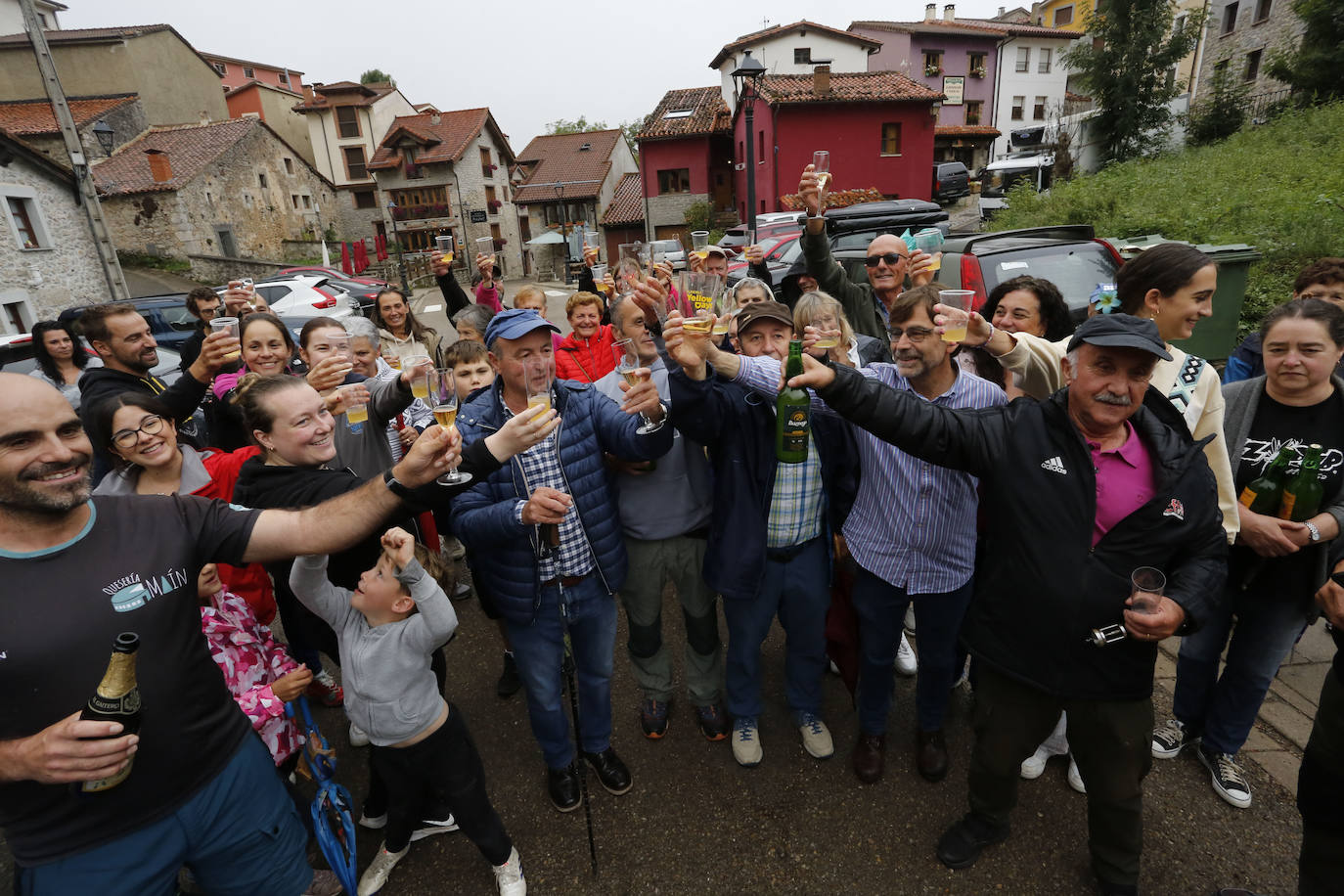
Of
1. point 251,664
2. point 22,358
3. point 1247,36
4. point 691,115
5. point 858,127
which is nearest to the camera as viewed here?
point 251,664

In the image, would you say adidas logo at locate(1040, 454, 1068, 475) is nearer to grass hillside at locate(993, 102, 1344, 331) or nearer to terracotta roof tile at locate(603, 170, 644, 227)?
grass hillside at locate(993, 102, 1344, 331)

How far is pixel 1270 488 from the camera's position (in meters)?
2.78

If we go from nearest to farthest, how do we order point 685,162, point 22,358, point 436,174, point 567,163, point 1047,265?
point 1047,265 → point 22,358 → point 685,162 → point 436,174 → point 567,163

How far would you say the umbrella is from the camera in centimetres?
248

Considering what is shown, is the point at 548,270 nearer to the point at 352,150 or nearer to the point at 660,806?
the point at 352,150

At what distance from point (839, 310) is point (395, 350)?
251 centimetres

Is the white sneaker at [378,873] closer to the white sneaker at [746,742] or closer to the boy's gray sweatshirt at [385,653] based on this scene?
the boy's gray sweatshirt at [385,653]

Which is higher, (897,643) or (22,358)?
(22,358)

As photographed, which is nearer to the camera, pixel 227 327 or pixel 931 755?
pixel 931 755

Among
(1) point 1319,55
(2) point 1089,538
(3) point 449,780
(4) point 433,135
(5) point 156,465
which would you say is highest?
(4) point 433,135

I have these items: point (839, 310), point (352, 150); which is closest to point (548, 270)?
point (352, 150)

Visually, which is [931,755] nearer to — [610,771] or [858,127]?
[610,771]

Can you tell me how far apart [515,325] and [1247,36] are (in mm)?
36859

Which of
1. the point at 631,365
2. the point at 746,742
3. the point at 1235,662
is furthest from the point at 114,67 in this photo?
the point at 1235,662
